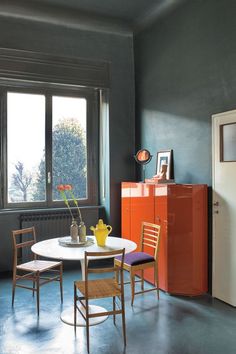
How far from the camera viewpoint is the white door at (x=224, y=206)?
3.71 metres

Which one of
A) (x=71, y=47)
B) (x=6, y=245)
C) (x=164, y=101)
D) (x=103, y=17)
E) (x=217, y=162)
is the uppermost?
(x=103, y=17)

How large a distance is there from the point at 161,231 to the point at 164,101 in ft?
5.97

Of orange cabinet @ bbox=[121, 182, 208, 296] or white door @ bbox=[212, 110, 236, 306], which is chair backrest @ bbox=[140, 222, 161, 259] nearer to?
orange cabinet @ bbox=[121, 182, 208, 296]

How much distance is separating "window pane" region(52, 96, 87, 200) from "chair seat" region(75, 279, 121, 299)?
2.33 m

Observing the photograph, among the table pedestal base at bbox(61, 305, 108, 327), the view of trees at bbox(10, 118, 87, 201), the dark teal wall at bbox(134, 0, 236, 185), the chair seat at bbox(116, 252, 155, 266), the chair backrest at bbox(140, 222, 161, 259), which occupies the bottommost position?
the table pedestal base at bbox(61, 305, 108, 327)

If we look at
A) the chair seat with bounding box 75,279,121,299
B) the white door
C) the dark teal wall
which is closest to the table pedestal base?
the chair seat with bounding box 75,279,121,299

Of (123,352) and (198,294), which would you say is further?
(198,294)

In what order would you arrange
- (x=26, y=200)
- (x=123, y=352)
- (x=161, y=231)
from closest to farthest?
(x=123, y=352) → (x=161, y=231) → (x=26, y=200)

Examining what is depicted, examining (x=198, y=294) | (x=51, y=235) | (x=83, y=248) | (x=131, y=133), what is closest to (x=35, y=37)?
(x=131, y=133)

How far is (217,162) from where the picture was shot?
389 centimetres

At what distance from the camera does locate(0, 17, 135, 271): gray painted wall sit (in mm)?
4918

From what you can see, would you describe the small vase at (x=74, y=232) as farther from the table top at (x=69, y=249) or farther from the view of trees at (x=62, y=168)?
the view of trees at (x=62, y=168)

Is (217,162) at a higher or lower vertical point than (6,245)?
higher

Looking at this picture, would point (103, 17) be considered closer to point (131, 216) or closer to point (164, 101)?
point (164, 101)
